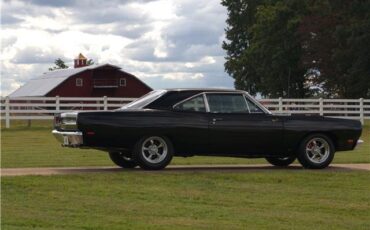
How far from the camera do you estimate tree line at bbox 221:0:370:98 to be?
55.0 meters

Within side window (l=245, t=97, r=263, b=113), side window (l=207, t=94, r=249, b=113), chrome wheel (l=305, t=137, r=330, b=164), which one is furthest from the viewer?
chrome wheel (l=305, t=137, r=330, b=164)

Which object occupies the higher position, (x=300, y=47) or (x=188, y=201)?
(x=300, y=47)

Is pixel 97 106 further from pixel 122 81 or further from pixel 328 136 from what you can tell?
pixel 122 81

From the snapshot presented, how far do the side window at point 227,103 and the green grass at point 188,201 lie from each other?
4.20ft

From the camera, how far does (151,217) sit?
9.33m

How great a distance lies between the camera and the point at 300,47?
67.5 m

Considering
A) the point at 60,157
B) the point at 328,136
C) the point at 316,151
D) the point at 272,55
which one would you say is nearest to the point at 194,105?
the point at 316,151

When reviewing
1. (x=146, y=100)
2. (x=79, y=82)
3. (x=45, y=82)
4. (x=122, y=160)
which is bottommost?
(x=122, y=160)

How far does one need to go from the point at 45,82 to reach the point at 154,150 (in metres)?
67.2

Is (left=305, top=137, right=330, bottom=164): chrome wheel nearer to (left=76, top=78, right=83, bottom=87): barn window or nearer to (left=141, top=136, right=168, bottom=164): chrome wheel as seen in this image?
(left=141, top=136, right=168, bottom=164): chrome wheel

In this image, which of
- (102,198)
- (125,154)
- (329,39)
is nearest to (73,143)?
(125,154)

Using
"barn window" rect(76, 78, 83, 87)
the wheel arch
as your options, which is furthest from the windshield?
"barn window" rect(76, 78, 83, 87)

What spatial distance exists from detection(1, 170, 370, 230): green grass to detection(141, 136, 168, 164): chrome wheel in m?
0.46

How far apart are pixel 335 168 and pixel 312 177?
6.67 ft
